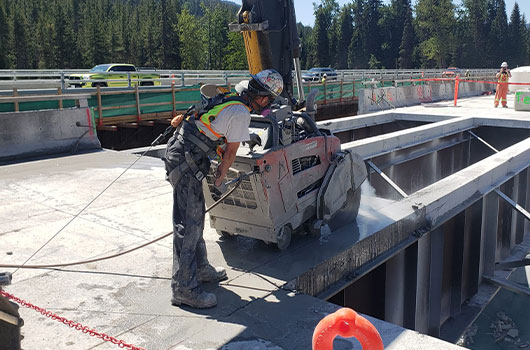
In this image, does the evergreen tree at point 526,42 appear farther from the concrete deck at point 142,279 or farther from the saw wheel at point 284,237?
the saw wheel at point 284,237

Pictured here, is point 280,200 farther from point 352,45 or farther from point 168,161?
point 352,45

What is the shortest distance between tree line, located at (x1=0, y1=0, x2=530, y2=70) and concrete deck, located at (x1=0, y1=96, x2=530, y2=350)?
72685mm

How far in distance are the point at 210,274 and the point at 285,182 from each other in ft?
4.03

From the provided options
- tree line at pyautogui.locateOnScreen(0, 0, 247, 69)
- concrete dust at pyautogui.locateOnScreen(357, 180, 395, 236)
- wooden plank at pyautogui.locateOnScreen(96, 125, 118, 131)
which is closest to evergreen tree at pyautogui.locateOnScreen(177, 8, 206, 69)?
tree line at pyautogui.locateOnScreen(0, 0, 247, 69)

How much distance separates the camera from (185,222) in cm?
443

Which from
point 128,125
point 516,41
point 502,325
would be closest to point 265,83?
point 502,325

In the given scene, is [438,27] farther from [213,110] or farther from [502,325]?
[213,110]

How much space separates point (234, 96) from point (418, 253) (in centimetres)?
393

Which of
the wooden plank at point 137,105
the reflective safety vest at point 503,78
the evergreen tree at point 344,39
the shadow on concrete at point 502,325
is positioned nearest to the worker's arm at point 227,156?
the shadow on concrete at point 502,325

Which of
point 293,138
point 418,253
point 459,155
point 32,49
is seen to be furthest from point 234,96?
point 32,49

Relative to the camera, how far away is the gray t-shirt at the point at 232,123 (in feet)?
13.9

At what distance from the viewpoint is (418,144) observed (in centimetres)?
1340

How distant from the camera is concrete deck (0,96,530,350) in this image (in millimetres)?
3965

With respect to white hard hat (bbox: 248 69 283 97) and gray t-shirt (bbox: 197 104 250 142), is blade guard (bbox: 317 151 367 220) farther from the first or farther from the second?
gray t-shirt (bbox: 197 104 250 142)
